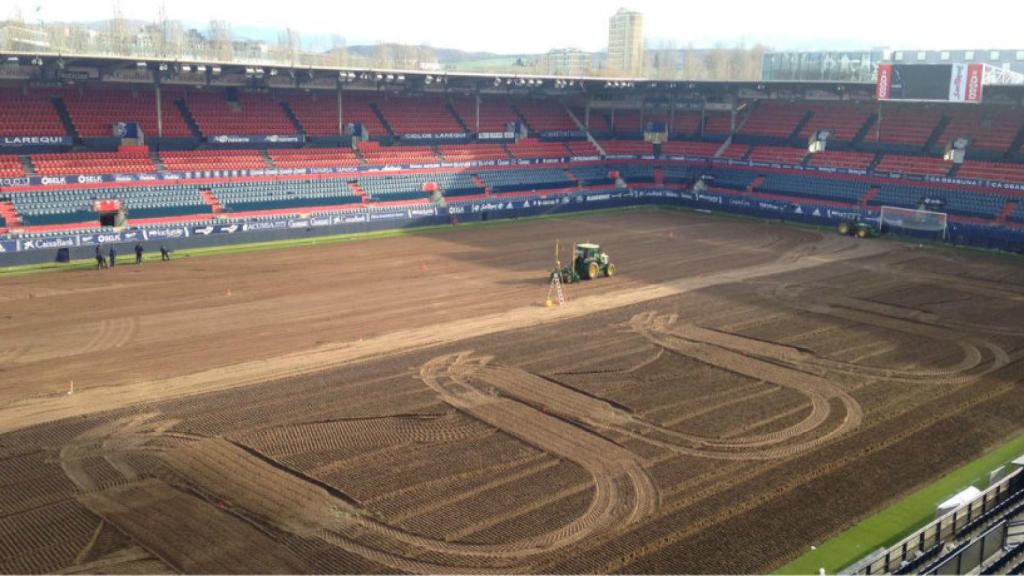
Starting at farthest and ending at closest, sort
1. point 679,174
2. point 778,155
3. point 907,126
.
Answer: point 679,174
point 778,155
point 907,126

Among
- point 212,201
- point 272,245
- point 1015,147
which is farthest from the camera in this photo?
point 1015,147

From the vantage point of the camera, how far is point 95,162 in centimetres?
4719

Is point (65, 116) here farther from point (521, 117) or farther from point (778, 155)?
point (778, 155)

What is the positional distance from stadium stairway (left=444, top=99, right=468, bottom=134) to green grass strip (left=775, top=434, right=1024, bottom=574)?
51.4 meters

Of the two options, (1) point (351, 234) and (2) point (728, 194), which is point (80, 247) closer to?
(1) point (351, 234)

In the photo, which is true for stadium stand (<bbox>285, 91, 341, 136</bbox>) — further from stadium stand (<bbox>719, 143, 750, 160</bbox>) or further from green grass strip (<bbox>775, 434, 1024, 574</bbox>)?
green grass strip (<bbox>775, 434, 1024, 574</bbox>)

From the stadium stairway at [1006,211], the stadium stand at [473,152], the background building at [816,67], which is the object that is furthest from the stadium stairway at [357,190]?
the stadium stairway at [1006,211]

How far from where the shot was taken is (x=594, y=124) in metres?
74.8

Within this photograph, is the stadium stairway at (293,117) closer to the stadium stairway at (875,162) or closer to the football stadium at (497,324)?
the football stadium at (497,324)

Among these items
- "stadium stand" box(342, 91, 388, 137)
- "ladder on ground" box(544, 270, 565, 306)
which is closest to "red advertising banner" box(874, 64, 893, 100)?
"ladder on ground" box(544, 270, 565, 306)

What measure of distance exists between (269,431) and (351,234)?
3238 centimetres

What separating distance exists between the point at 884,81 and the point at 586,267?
32.0m

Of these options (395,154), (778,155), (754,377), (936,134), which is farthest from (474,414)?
(936,134)

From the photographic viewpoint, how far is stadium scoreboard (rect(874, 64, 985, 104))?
177ft
